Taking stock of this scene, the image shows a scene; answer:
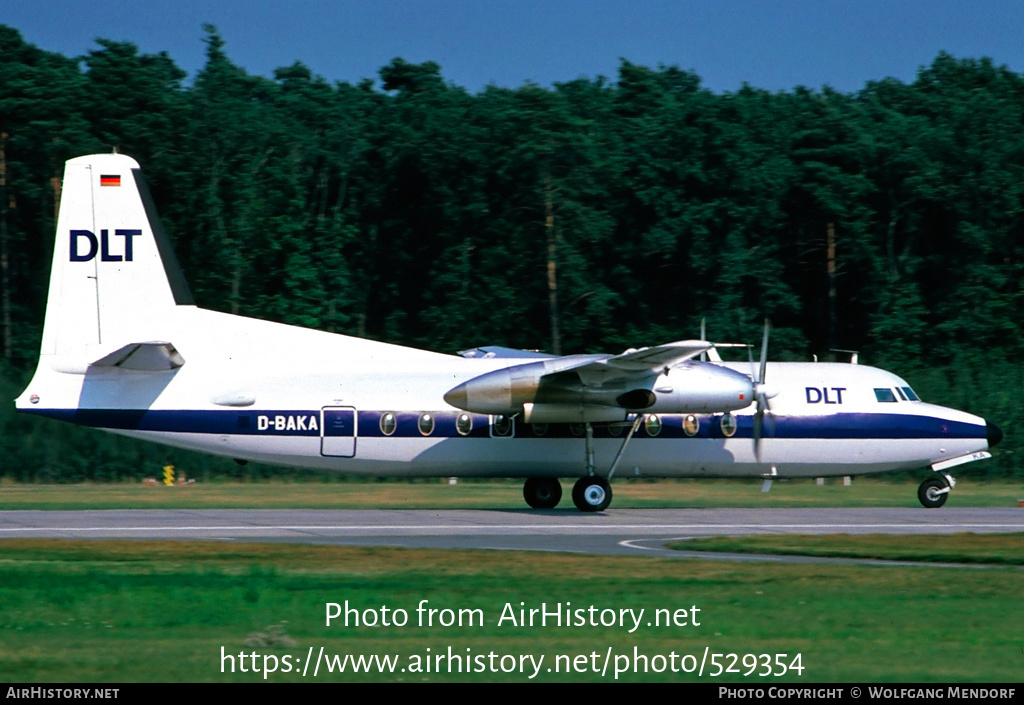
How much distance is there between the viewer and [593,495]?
77.4ft

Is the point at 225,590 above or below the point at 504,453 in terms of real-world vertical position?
below

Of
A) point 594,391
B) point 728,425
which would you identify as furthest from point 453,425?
point 728,425

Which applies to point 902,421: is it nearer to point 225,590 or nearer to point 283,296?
point 225,590

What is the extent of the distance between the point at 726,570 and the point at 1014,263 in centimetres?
3737

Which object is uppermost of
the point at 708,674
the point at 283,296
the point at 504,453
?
the point at 283,296

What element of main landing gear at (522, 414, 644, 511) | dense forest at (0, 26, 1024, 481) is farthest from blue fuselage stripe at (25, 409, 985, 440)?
dense forest at (0, 26, 1024, 481)

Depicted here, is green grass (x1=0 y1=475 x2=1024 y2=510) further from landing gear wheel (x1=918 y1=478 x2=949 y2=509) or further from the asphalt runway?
the asphalt runway

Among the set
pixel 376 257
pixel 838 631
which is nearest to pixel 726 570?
pixel 838 631

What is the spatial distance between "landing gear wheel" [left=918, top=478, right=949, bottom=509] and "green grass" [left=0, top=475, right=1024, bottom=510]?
126cm

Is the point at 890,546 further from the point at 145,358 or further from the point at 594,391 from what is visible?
the point at 145,358

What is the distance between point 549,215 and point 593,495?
905 inches

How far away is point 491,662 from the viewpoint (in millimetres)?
9711

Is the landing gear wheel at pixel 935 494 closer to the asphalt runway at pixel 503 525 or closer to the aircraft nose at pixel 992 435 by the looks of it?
the asphalt runway at pixel 503 525

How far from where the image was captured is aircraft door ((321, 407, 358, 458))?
75.6 ft
